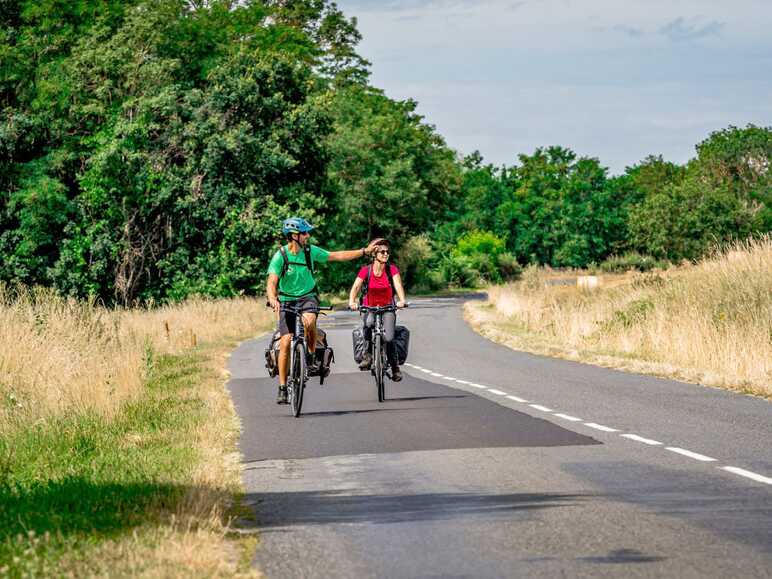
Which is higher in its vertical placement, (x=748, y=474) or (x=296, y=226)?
(x=296, y=226)

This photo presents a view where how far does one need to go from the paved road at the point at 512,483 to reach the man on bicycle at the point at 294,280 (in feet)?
3.15

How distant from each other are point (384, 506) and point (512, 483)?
4.54 feet

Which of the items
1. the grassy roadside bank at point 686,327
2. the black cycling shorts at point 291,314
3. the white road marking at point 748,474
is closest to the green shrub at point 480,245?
the grassy roadside bank at point 686,327

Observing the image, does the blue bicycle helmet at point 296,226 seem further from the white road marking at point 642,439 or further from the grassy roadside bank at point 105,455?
the white road marking at point 642,439

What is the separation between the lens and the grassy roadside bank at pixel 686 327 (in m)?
21.7

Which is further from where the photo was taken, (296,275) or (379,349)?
(379,349)

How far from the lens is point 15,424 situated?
44.7ft

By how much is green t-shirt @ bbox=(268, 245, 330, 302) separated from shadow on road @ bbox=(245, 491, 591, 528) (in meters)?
5.33

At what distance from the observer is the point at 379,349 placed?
17203mm

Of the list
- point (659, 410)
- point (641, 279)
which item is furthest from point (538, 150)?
point (659, 410)

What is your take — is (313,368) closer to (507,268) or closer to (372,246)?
(372,246)

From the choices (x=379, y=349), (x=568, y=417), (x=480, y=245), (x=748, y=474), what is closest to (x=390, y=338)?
(x=379, y=349)

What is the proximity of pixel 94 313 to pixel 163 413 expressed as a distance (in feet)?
28.6

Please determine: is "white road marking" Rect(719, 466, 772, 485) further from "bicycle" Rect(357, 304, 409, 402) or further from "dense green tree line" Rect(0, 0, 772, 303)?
"dense green tree line" Rect(0, 0, 772, 303)
